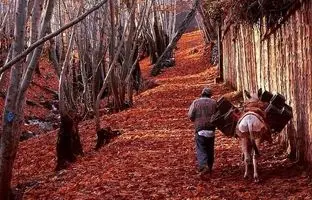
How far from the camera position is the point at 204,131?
9875 mm

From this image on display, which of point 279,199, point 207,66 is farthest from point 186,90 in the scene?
point 279,199

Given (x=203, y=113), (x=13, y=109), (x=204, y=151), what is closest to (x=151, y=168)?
(x=204, y=151)

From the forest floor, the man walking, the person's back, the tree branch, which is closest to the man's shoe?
the man walking

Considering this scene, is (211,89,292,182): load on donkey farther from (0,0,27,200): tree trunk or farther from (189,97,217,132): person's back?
(0,0,27,200): tree trunk

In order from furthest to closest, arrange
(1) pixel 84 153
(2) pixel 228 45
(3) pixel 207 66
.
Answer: (3) pixel 207 66
(2) pixel 228 45
(1) pixel 84 153

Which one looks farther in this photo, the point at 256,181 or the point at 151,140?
the point at 151,140

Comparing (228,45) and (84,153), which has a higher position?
(228,45)

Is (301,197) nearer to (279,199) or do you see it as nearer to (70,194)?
(279,199)

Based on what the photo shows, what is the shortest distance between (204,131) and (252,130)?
1.39 meters

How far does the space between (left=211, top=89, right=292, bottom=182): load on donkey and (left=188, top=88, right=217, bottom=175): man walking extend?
417mm

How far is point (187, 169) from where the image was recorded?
1034 centimetres

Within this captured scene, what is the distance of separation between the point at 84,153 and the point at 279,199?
21.7 ft

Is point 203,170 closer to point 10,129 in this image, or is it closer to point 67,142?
point 10,129

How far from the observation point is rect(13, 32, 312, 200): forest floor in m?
8.68
